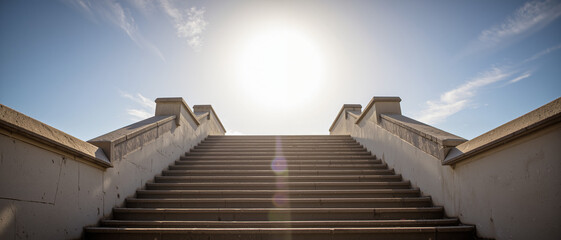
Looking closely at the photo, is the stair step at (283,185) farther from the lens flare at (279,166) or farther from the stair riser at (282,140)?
the stair riser at (282,140)

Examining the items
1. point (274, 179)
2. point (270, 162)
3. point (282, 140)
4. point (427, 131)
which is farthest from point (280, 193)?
point (282, 140)

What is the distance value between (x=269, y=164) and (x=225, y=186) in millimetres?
1474

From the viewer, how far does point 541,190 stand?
9.39 feet

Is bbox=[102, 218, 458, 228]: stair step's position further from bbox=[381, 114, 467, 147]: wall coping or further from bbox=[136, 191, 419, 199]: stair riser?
bbox=[381, 114, 467, 147]: wall coping

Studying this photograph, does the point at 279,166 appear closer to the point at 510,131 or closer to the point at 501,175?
the point at 501,175

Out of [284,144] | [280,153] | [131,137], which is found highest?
[131,137]

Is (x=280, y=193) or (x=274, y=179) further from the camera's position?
(x=274, y=179)

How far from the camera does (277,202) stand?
4.72m

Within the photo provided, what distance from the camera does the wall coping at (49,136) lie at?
283cm

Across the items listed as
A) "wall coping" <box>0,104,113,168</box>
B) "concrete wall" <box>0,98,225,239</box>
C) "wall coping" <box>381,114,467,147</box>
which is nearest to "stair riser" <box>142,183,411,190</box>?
"concrete wall" <box>0,98,225,239</box>

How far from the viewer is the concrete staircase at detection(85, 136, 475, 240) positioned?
3.72 m

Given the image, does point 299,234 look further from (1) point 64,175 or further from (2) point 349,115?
(2) point 349,115

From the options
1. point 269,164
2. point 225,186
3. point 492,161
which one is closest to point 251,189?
point 225,186

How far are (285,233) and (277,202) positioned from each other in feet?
3.30
